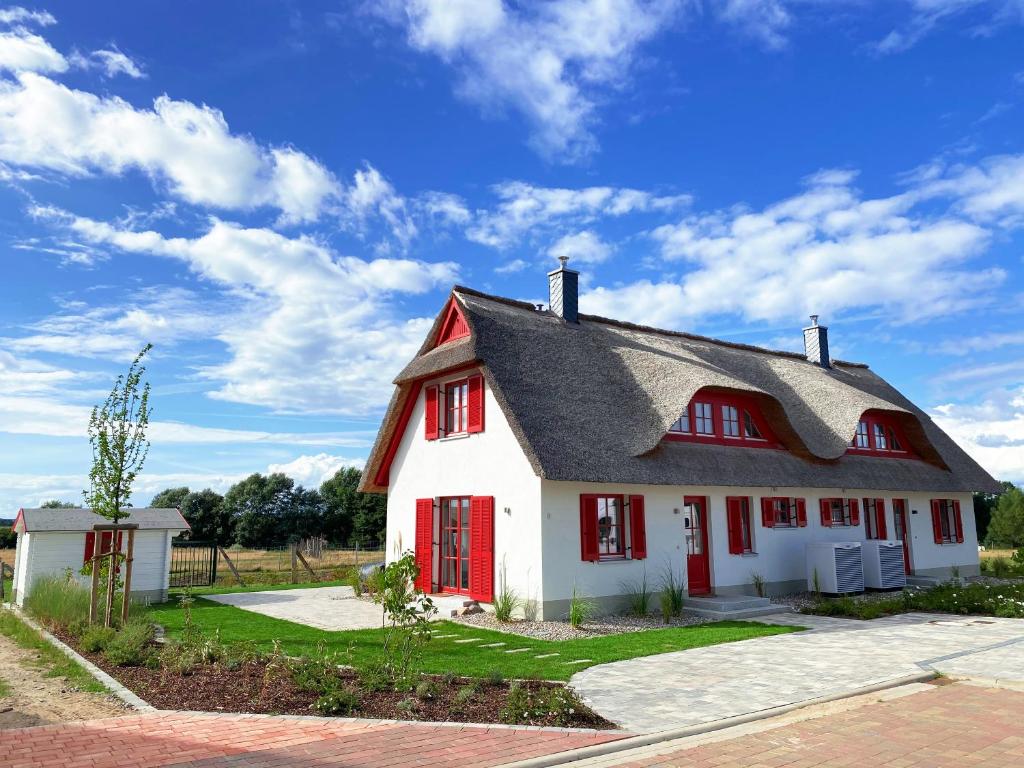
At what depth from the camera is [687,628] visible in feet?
42.1

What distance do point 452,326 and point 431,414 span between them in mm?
2165

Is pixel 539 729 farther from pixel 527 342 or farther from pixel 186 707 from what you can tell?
pixel 527 342

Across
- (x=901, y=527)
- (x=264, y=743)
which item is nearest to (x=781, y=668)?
(x=264, y=743)

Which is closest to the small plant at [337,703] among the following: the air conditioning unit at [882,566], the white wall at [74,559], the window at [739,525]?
the white wall at [74,559]

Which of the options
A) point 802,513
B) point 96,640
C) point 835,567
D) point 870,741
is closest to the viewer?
point 870,741

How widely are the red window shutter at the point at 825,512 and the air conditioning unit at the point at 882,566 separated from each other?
39.3 inches

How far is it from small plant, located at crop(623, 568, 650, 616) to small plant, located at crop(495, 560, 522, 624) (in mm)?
2279

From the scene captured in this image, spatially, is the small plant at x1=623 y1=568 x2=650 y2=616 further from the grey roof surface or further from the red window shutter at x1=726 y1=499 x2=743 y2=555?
the grey roof surface

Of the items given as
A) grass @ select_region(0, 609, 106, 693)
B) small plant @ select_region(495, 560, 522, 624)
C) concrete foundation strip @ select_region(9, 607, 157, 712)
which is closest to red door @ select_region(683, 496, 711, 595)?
small plant @ select_region(495, 560, 522, 624)

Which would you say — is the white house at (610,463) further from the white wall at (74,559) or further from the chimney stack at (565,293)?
the white wall at (74,559)

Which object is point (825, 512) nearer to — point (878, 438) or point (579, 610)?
point (878, 438)

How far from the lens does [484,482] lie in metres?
15.2

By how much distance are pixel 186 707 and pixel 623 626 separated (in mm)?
7939

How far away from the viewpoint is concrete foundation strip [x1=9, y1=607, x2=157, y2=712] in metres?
7.30
